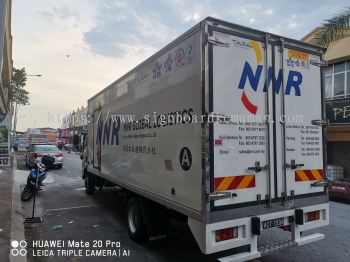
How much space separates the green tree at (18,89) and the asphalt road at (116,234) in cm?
3560

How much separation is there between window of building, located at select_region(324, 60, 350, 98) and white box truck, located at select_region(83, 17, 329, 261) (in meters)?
14.0

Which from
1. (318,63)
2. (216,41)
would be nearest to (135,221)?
(216,41)

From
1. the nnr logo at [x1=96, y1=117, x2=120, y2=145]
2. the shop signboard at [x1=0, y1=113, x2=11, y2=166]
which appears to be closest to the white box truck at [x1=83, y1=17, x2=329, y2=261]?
the nnr logo at [x1=96, y1=117, x2=120, y2=145]

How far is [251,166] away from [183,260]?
210 centimetres

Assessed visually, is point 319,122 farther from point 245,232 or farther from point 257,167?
point 245,232

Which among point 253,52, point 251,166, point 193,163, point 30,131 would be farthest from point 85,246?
point 30,131

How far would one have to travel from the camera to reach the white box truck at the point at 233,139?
13.5 ft

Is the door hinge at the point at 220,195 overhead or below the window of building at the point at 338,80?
below

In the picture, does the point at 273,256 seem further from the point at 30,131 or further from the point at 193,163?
the point at 30,131

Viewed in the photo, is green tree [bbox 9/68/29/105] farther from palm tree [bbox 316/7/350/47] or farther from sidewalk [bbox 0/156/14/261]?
palm tree [bbox 316/7/350/47]

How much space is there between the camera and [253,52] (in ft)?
14.9

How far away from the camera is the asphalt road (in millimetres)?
5508

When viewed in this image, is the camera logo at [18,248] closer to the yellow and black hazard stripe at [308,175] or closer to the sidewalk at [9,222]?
the sidewalk at [9,222]

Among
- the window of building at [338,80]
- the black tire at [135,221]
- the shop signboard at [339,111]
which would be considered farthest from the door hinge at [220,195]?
the window of building at [338,80]
